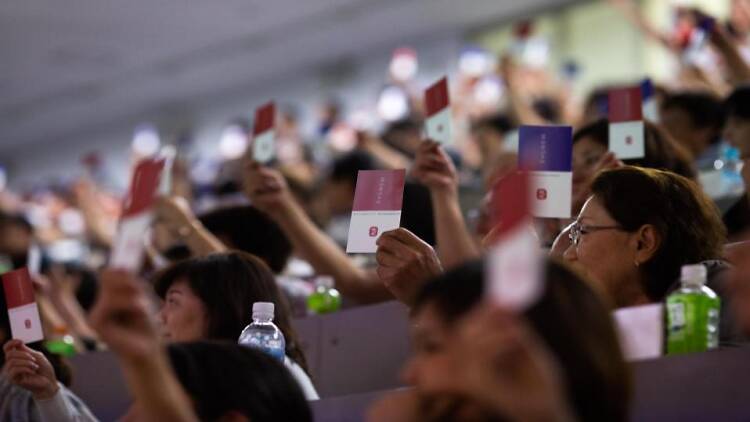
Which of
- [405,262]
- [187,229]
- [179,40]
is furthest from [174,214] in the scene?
[179,40]

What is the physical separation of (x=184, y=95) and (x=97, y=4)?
3421 mm

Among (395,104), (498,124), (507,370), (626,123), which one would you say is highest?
(395,104)

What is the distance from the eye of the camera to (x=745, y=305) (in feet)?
4.31

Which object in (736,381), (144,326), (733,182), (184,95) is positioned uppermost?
(184,95)

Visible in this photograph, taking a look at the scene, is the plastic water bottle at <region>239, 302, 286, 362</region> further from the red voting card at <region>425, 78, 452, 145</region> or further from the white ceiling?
the white ceiling

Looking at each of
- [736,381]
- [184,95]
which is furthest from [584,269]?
[184,95]

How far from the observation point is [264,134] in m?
3.26

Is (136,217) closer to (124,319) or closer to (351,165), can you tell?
(124,319)

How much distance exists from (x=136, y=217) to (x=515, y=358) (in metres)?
0.58

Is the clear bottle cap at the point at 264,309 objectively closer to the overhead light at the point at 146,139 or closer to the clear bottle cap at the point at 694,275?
the clear bottle cap at the point at 694,275

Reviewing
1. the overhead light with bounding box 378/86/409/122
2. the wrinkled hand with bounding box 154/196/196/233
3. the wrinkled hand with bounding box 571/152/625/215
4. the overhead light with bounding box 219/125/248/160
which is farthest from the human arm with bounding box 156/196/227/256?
the overhead light with bounding box 219/125/248/160

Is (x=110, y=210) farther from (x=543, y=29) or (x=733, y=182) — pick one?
(x=733, y=182)

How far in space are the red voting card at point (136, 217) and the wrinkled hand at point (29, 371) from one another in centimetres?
86

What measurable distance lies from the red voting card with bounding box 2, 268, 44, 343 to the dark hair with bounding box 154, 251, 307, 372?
0.85ft
